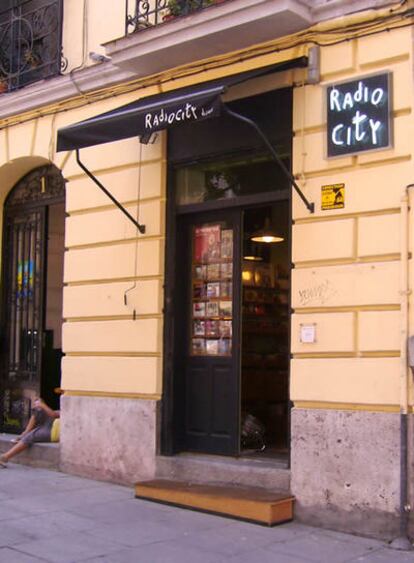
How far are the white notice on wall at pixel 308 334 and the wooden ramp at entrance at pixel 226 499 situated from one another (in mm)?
1450

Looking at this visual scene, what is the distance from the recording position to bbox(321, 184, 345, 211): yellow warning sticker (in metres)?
7.27

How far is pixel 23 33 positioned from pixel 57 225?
9.19 feet

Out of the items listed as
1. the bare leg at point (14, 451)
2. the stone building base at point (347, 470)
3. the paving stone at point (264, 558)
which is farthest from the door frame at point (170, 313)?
the paving stone at point (264, 558)

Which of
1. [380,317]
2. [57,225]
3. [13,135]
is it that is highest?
[13,135]

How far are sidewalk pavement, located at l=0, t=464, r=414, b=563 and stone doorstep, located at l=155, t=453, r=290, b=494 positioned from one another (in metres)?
0.50

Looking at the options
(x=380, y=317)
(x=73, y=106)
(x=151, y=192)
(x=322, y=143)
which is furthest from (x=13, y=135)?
(x=380, y=317)

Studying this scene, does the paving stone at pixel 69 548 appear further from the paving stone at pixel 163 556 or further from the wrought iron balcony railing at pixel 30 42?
the wrought iron balcony railing at pixel 30 42

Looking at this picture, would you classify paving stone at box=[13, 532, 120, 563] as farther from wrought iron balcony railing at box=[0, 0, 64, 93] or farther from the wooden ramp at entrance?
wrought iron balcony railing at box=[0, 0, 64, 93]

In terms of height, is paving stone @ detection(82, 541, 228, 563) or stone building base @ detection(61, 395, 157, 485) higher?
stone building base @ detection(61, 395, 157, 485)

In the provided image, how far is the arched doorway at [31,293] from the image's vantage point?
11.4 metres

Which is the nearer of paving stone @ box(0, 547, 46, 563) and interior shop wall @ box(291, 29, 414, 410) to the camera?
paving stone @ box(0, 547, 46, 563)

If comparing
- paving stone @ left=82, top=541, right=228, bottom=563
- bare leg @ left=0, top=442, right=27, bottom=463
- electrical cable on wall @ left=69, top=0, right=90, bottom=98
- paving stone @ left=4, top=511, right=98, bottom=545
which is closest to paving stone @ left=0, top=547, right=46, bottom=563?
paving stone @ left=4, top=511, right=98, bottom=545

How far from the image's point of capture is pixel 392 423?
263 inches

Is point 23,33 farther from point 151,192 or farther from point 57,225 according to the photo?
point 151,192
